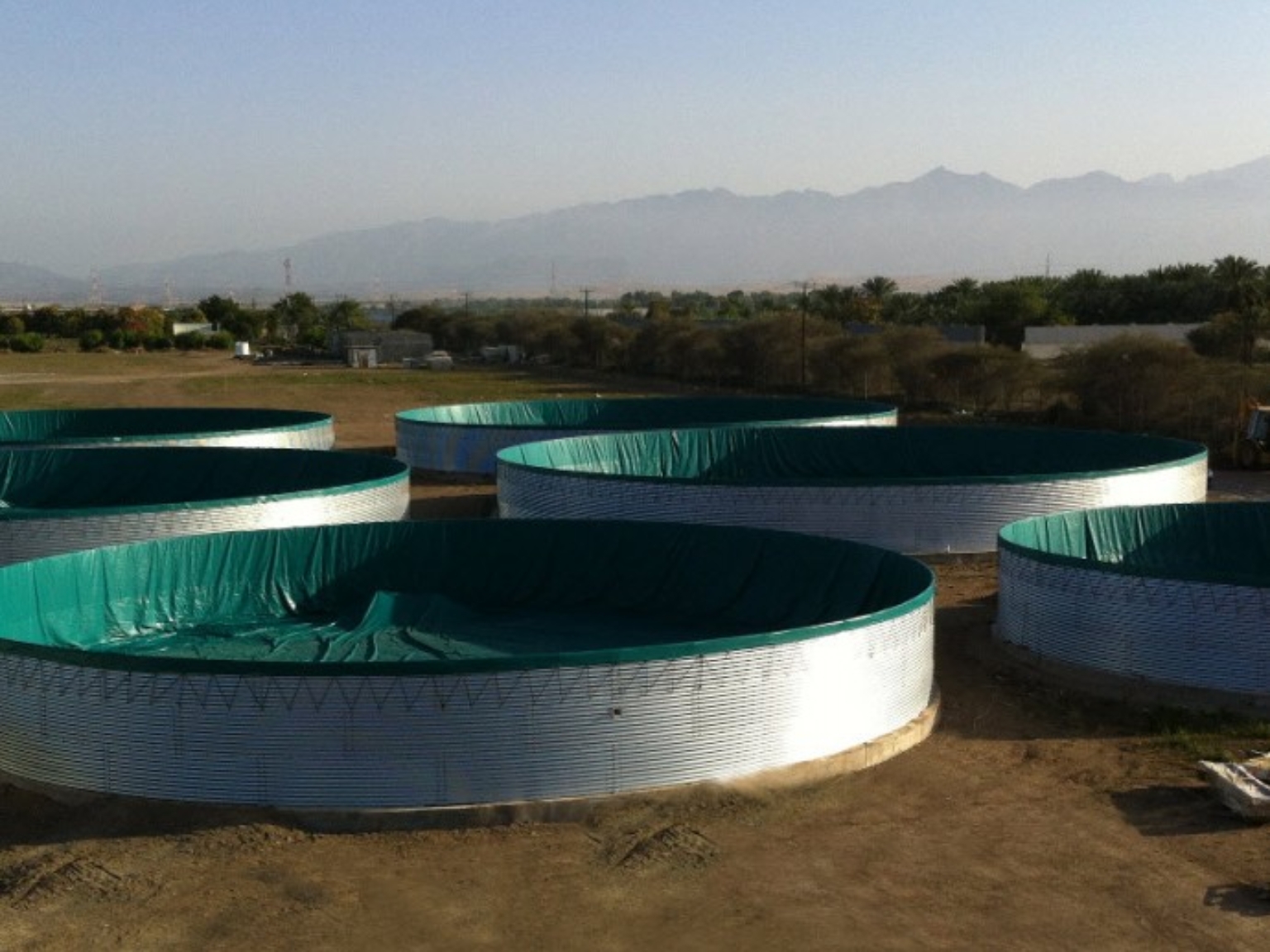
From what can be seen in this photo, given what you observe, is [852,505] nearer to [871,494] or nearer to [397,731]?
[871,494]

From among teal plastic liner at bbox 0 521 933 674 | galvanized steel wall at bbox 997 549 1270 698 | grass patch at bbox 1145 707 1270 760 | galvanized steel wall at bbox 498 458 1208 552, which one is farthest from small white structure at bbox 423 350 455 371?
grass patch at bbox 1145 707 1270 760

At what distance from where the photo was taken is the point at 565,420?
36.5m

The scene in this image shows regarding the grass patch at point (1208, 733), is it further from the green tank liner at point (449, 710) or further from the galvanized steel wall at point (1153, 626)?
the green tank liner at point (449, 710)

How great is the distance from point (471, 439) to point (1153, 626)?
62.2ft

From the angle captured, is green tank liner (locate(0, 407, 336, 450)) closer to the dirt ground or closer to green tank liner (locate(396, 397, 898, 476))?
green tank liner (locate(396, 397, 898, 476))

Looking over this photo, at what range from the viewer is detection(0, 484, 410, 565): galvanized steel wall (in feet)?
63.6

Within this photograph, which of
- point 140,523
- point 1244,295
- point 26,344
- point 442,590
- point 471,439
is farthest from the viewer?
point 26,344

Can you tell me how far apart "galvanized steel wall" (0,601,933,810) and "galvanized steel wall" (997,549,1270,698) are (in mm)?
4759

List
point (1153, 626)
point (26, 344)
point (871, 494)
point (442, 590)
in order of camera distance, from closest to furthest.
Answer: point (1153, 626), point (442, 590), point (871, 494), point (26, 344)

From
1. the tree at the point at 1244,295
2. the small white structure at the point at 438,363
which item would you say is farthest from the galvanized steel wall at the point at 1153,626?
the small white structure at the point at 438,363

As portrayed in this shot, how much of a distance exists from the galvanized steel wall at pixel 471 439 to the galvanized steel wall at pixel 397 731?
18.8 m

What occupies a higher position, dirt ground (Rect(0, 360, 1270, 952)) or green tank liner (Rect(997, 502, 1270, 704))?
green tank liner (Rect(997, 502, 1270, 704))

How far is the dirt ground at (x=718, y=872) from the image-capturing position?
974 centimetres

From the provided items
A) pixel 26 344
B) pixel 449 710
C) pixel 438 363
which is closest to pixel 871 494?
pixel 449 710
